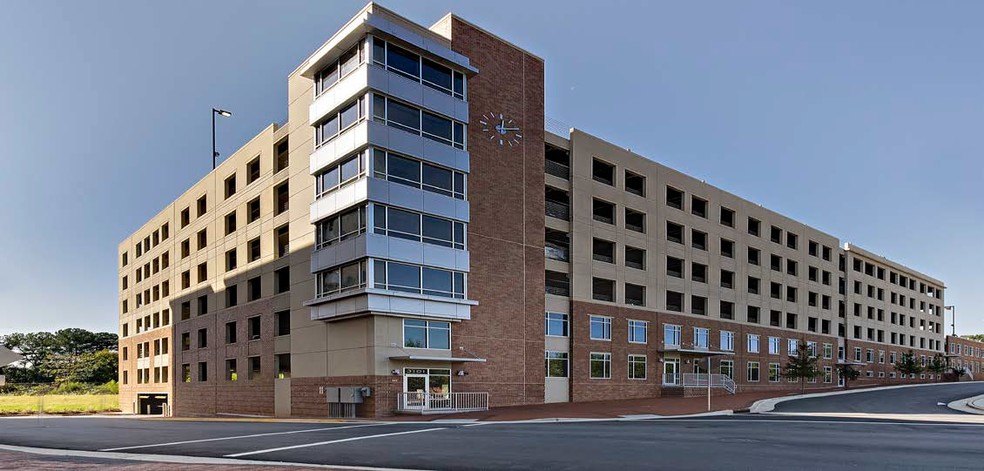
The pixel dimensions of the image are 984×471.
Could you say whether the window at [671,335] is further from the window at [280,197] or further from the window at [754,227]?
the window at [280,197]

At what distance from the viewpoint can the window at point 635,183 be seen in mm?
52922

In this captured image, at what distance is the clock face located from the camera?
4125cm

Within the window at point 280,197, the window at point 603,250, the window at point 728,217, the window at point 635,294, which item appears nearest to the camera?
the window at point 280,197

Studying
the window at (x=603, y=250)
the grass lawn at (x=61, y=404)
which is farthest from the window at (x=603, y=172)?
the grass lawn at (x=61, y=404)

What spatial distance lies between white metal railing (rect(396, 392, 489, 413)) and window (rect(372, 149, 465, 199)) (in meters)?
10.3

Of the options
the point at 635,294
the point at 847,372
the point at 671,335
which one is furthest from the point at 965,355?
the point at 635,294

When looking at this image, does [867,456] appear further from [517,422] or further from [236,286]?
[236,286]

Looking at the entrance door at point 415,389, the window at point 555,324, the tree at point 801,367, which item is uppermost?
the window at point 555,324

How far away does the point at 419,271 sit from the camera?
36594 mm

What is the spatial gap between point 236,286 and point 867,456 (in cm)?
4343

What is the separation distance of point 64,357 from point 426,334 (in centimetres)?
11714

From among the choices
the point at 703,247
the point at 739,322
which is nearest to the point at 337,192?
the point at 703,247

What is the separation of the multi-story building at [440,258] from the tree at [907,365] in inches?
1292

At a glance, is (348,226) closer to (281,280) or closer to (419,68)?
(419,68)
